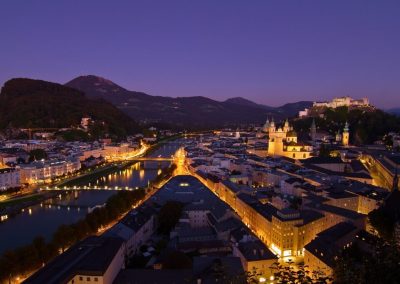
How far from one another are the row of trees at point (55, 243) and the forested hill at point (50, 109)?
19.1 meters

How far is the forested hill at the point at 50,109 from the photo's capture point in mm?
25734

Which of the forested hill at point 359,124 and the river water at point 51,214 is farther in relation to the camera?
the forested hill at point 359,124

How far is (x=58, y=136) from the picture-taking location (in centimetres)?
2325

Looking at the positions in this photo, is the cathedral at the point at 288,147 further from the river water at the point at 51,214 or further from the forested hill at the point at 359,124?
the river water at the point at 51,214

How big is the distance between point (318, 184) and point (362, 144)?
8.70 metres

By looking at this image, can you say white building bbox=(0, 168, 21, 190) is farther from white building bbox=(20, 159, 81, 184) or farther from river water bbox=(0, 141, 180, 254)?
river water bbox=(0, 141, 180, 254)

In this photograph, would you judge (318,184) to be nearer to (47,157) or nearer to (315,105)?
(47,157)

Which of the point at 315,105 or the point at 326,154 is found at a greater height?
the point at 315,105

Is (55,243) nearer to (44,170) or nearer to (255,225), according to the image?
(255,225)

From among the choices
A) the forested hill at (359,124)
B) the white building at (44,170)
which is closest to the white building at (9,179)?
the white building at (44,170)

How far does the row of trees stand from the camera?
4.50 metres

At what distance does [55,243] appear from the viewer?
17.2 feet

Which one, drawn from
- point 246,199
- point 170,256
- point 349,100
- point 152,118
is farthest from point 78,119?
point 152,118

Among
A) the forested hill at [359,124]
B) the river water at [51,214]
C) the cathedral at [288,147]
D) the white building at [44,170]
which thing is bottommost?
the river water at [51,214]
